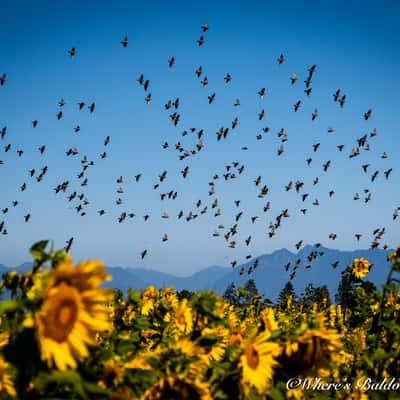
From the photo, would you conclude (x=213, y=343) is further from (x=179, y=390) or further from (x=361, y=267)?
(x=361, y=267)

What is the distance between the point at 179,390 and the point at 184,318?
159cm

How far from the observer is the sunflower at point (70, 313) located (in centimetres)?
170

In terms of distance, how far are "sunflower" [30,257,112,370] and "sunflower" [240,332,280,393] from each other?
0.82m

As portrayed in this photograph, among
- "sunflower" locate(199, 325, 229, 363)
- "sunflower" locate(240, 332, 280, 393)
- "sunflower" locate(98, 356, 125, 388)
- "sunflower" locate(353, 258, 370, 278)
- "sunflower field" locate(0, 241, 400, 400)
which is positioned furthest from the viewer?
"sunflower" locate(353, 258, 370, 278)

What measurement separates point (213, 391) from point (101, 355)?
1.89ft

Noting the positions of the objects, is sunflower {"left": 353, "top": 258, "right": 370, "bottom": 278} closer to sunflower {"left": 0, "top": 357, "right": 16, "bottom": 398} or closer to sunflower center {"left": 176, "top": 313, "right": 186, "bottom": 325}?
sunflower center {"left": 176, "top": 313, "right": 186, "bottom": 325}

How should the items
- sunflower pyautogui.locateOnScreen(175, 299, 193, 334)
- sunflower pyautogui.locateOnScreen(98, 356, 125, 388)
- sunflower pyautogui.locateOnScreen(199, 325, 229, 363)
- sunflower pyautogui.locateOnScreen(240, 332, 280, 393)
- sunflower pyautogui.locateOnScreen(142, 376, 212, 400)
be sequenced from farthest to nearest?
sunflower pyautogui.locateOnScreen(175, 299, 193, 334) → sunflower pyautogui.locateOnScreen(199, 325, 229, 363) → sunflower pyautogui.locateOnScreen(240, 332, 280, 393) → sunflower pyautogui.locateOnScreen(98, 356, 125, 388) → sunflower pyautogui.locateOnScreen(142, 376, 212, 400)

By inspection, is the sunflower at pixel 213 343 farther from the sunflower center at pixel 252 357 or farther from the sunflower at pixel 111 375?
the sunflower at pixel 111 375

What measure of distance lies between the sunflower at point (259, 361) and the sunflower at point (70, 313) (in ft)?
2.70

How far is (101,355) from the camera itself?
2020mm

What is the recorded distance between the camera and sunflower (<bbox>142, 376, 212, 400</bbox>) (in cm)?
197

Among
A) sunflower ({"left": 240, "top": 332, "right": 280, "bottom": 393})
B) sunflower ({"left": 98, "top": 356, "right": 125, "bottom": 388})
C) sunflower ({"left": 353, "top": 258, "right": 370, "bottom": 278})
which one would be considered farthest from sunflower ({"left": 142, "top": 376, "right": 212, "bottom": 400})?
sunflower ({"left": 353, "top": 258, "right": 370, "bottom": 278})

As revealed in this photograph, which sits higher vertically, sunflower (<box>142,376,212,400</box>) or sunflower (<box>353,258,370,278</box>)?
sunflower (<box>353,258,370,278</box>)

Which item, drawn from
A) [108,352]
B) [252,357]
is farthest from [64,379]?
[252,357]
